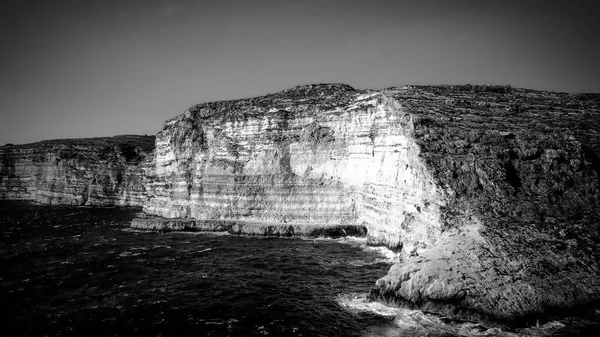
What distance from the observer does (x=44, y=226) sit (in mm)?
49219

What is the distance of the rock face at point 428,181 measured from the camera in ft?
63.3

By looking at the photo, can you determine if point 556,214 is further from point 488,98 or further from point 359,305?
point 488,98

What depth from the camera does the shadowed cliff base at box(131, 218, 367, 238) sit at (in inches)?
1575

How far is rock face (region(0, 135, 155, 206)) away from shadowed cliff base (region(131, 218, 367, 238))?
27.7m

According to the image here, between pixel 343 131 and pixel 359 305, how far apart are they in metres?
26.4

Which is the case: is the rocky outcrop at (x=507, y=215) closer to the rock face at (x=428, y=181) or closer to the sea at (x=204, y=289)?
the rock face at (x=428, y=181)

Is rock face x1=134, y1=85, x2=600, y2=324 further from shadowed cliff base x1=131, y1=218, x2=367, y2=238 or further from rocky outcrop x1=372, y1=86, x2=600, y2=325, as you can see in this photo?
shadowed cliff base x1=131, y1=218, x2=367, y2=238

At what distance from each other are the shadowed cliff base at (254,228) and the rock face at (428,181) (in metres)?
0.65

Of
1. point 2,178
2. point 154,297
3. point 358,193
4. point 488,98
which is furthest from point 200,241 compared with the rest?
point 2,178

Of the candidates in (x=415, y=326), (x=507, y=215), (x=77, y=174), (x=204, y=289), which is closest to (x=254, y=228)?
(x=204, y=289)

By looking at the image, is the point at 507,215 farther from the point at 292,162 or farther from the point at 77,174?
the point at 77,174

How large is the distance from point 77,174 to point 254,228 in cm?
6117

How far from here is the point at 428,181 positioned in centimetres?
2683

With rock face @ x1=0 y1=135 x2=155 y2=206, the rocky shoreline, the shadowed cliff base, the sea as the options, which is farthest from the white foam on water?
rock face @ x1=0 y1=135 x2=155 y2=206
